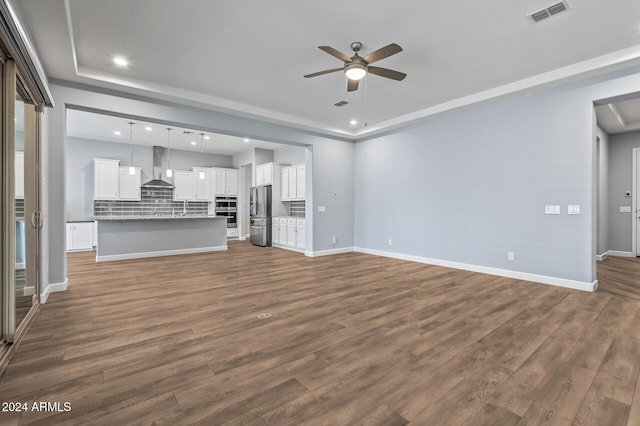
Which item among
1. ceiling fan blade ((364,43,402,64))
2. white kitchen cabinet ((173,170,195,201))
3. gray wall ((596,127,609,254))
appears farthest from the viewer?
white kitchen cabinet ((173,170,195,201))

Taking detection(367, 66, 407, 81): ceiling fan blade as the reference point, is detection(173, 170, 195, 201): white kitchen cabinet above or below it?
below

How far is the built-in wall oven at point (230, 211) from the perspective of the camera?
10500 mm

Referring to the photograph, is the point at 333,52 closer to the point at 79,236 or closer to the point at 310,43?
the point at 310,43

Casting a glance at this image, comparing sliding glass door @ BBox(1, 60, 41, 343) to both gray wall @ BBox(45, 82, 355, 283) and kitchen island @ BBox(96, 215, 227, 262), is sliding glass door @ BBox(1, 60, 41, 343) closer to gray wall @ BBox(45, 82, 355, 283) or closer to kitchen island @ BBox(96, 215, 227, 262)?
gray wall @ BBox(45, 82, 355, 283)

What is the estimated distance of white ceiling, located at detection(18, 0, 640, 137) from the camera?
2.83 meters

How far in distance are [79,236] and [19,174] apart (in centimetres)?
617

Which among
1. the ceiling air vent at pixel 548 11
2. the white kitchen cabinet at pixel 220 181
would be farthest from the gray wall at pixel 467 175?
the white kitchen cabinet at pixel 220 181

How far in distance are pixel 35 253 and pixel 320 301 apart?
3400mm

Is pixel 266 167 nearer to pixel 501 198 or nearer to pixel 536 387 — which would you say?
pixel 501 198

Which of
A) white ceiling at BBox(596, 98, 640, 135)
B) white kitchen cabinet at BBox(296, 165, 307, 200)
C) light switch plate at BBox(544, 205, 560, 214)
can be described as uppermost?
white ceiling at BBox(596, 98, 640, 135)

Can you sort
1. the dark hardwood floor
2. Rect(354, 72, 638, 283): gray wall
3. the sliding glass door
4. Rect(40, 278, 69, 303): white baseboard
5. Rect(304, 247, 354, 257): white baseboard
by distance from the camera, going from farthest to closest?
Rect(304, 247, 354, 257): white baseboard < Rect(354, 72, 638, 283): gray wall < the dark hardwood floor < Rect(40, 278, 69, 303): white baseboard < the sliding glass door

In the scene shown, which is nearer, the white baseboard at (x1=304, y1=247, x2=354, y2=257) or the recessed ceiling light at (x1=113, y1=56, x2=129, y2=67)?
the recessed ceiling light at (x1=113, y1=56, x2=129, y2=67)

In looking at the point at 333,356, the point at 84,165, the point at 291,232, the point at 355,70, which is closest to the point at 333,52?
the point at 355,70

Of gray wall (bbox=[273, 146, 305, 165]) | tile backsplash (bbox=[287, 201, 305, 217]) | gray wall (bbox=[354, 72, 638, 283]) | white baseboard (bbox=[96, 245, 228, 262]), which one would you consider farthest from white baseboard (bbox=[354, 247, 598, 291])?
white baseboard (bbox=[96, 245, 228, 262])
